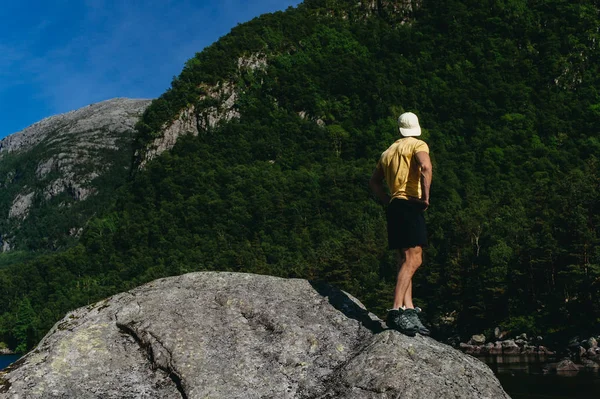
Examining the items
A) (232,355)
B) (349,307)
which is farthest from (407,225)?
(232,355)

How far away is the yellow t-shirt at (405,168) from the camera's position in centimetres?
770

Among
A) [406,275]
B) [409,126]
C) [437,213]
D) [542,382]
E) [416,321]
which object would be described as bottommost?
[542,382]

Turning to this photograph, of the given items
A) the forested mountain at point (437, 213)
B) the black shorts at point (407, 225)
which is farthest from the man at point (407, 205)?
the forested mountain at point (437, 213)

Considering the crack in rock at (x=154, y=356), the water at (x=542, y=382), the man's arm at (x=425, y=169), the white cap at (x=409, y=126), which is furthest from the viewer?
the water at (x=542, y=382)

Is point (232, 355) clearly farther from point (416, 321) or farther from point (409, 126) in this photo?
point (409, 126)

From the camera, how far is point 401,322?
7.25 m

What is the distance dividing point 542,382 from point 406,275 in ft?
91.6

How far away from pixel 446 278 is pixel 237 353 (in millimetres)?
73696

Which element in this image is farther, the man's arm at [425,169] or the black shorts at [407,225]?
the black shorts at [407,225]

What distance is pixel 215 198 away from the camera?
16475 centimetres

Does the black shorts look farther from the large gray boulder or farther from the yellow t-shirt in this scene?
the large gray boulder

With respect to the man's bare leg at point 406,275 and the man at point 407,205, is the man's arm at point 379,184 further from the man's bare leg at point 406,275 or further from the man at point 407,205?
the man's bare leg at point 406,275

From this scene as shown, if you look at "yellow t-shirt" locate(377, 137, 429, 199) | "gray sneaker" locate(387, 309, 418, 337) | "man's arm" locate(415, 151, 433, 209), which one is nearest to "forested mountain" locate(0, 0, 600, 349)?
"yellow t-shirt" locate(377, 137, 429, 199)

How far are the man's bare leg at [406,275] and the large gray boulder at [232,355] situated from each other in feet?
1.49
